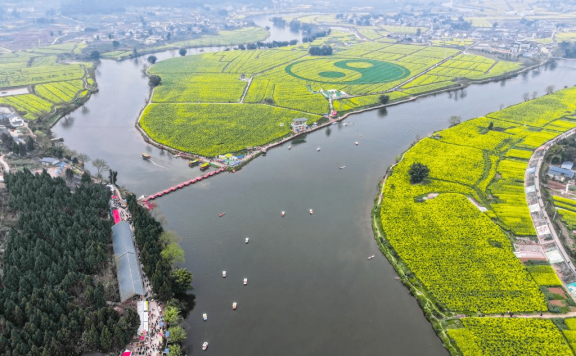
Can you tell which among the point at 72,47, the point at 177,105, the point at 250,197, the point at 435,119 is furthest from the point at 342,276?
the point at 72,47

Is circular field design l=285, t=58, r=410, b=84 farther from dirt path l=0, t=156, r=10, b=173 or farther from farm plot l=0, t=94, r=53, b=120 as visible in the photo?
dirt path l=0, t=156, r=10, b=173

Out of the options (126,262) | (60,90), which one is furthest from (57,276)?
(60,90)

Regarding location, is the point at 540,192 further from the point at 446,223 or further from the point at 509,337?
the point at 509,337

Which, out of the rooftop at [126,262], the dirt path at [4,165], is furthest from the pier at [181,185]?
the dirt path at [4,165]

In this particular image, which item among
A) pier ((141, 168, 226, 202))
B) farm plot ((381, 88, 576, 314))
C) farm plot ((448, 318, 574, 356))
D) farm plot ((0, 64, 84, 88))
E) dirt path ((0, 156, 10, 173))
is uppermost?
farm plot ((0, 64, 84, 88))

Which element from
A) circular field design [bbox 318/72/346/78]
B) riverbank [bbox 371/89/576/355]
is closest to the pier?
riverbank [bbox 371/89/576/355]

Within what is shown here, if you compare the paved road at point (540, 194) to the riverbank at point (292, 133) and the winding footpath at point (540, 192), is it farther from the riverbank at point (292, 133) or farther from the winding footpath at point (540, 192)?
the riverbank at point (292, 133)

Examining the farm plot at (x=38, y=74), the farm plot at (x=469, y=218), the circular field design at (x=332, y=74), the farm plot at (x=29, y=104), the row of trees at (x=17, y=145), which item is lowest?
the farm plot at (x=469, y=218)
